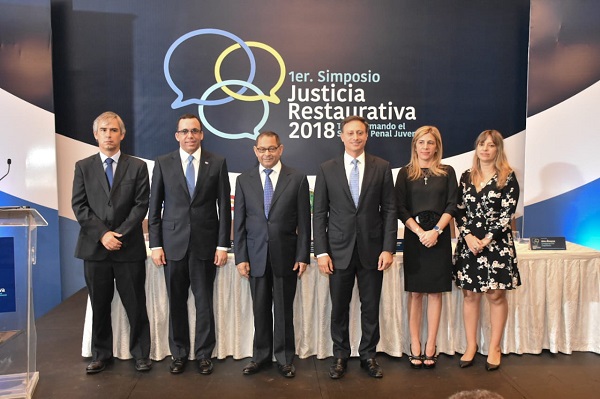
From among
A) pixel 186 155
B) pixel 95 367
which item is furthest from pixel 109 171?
pixel 95 367

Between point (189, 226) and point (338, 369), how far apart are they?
1.31 metres

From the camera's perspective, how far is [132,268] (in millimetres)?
3283

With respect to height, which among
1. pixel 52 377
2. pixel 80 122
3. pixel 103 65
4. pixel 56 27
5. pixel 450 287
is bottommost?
pixel 52 377

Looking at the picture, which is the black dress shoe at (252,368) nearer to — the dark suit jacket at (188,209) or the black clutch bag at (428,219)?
the dark suit jacket at (188,209)

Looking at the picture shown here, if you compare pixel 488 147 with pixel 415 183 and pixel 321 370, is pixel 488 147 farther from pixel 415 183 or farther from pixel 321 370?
pixel 321 370

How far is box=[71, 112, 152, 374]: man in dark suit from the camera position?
320cm

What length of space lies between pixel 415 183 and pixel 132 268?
1909mm

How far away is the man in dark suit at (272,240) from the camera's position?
3193 millimetres

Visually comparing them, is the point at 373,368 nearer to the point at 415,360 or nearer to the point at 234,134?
the point at 415,360

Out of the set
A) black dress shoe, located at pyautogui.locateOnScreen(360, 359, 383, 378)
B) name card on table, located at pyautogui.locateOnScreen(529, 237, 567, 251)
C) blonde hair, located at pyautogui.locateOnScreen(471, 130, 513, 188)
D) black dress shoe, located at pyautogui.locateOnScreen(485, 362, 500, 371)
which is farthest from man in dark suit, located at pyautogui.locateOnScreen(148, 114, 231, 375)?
name card on table, located at pyautogui.locateOnScreen(529, 237, 567, 251)

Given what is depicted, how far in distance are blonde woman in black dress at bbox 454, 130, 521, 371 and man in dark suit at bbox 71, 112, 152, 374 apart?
6.89 ft

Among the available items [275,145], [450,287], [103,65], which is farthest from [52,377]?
[103,65]

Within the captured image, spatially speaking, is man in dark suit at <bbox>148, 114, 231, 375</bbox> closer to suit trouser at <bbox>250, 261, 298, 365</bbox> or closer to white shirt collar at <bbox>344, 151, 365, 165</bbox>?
suit trouser at <bbox>250, 261, 298, 365</bbox>

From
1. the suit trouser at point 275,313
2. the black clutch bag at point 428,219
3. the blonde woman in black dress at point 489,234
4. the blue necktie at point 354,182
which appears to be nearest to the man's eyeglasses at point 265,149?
the blue necktie at point 354,182
